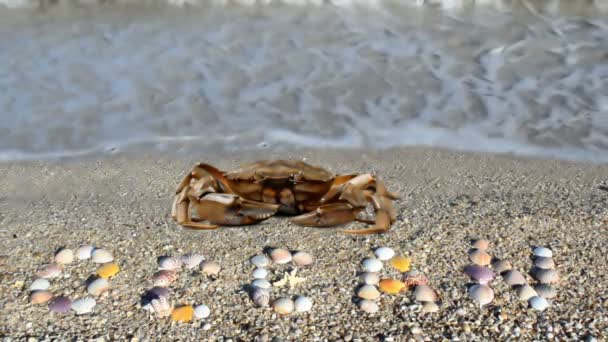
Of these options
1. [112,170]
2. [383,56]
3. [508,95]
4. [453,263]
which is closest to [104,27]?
[383,56]

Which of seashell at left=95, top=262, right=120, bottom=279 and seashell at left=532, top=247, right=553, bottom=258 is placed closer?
seashell at left=95, top=262, right=120, bottom=279

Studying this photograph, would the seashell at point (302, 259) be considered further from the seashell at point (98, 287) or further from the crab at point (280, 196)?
the seashell at point (98, 287)

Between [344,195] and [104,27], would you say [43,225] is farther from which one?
[104,27]

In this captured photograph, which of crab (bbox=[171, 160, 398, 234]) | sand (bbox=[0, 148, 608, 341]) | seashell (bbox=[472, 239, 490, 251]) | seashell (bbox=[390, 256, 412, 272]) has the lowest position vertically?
sand (bbox=[0, 148, 608, 341])

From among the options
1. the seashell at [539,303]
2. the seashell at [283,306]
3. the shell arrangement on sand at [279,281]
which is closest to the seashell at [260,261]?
the shell arrangement on sand at [279,281]

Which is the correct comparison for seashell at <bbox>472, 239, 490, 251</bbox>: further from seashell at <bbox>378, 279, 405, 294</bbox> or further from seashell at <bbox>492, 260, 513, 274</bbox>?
seashell at <bbox>378, 279, 405, 294</bbox>

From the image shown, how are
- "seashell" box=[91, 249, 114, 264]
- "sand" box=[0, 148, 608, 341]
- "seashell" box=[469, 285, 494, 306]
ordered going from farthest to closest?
"seashell" box=[91, 249, 114, 264], "seashell" box=[469, 285, 494, 306], "sand" box=[0, 148, 608, 341]

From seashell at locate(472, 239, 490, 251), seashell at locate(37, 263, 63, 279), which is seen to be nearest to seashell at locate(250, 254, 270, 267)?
seashell at locate(37, 263, 63, 279)
